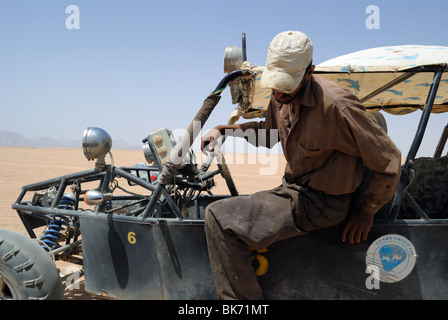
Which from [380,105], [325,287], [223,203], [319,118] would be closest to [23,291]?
[223,203]

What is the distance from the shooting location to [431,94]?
7.68ft

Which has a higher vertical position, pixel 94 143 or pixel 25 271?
pixel 94 143

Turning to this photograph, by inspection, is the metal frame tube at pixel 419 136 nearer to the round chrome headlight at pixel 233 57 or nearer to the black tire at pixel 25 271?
the round chrome headlight at pixel 233 57

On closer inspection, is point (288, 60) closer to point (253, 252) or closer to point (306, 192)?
point (306, 192)

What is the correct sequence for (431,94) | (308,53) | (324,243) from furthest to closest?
(431,94)
(324,243)
(308,53)

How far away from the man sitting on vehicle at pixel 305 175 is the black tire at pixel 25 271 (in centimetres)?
122

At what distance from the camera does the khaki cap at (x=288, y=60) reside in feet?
6.10

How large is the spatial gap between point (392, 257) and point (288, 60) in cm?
125

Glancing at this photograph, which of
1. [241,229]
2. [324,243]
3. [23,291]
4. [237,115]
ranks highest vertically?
[237,115]

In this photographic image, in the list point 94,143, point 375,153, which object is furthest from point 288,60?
point 94,143

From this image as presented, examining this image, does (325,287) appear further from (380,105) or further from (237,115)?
(380,105)

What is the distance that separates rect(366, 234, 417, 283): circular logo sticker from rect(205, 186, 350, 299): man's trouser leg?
0.30 metres

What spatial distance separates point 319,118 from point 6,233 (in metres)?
2.21

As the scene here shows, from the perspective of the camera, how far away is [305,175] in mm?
2123
